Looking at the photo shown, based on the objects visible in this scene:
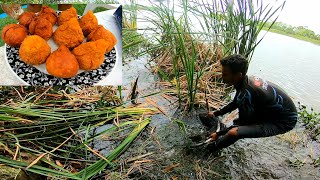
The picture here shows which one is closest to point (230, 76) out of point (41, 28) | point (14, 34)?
point (41, 28)

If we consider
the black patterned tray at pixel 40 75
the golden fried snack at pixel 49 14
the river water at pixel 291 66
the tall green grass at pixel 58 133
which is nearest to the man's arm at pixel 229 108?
the tall green grass at pixel 58 133

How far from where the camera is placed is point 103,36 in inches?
104

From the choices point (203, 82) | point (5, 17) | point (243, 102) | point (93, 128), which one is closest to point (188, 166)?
point (243, 102)

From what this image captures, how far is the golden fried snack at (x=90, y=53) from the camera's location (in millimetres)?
2459

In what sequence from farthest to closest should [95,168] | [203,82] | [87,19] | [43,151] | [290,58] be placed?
[290,58]
[203,82]
[87,19]
[43,151]
[95,168]

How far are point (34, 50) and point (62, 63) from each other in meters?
0.22

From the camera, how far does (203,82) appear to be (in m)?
3.01

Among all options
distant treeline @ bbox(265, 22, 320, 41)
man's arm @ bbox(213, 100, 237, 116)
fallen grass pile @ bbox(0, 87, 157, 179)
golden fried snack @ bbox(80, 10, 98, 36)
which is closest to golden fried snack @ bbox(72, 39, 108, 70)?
golden fried snack @ bbox(80, 10, 98, 36)

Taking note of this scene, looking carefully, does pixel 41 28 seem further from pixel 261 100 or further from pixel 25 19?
pixel 261 100

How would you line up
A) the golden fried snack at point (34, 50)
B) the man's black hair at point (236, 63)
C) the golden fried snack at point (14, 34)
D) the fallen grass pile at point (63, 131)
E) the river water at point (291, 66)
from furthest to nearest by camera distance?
1. the river water at point (291, 66)
2. the golden fried snack at point (14, 34)
3. the golden fried snack at point (34, 50)
4. the man's black hair at point (236, 63)
5. the fallen grass pile at point (63, 131)

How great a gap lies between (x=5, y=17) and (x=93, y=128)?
1.20m

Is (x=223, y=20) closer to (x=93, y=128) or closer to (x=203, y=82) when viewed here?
(x=203, y=82)

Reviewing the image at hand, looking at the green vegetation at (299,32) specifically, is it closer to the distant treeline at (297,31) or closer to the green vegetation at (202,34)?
the distant treeline at (297,31)

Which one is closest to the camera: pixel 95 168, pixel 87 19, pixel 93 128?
pixel 95 168
